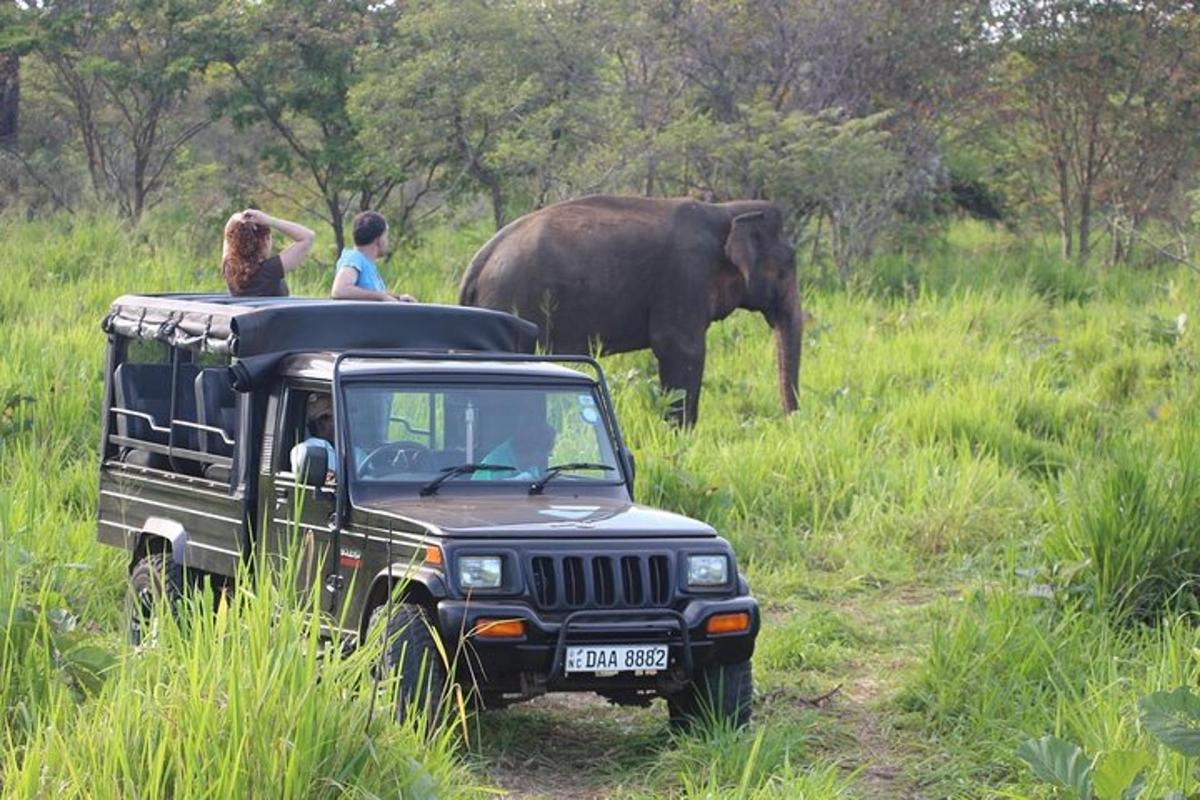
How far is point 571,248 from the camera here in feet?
44.8

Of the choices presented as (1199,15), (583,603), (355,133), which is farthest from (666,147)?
(583,603)

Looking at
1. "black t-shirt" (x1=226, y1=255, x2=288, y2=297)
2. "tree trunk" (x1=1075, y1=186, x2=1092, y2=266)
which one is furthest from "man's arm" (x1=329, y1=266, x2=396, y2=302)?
"tree trunk" (x1=1075, y1=186, x2=1092, y2=266)

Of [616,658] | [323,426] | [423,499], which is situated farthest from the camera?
[323,426]

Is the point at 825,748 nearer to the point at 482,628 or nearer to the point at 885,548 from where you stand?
the point at 482,628

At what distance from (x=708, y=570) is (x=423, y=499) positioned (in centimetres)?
101

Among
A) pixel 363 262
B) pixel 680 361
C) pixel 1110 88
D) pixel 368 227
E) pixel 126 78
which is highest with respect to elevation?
pixel 1110 88

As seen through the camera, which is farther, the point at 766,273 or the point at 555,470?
the point at 766,273

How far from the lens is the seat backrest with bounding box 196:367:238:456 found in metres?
7.80

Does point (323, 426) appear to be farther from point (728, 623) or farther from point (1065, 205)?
point (1065, 205)

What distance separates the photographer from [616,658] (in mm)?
6359

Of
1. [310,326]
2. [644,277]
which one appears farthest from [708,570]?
[644,277]

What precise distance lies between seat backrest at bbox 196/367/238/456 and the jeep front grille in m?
1.93

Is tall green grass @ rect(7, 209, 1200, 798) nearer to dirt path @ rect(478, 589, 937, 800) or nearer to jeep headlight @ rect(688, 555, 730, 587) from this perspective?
dirt path @ rect(478, 589, 937, 800)

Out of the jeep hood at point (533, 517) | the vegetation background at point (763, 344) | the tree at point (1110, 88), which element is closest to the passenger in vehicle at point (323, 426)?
the jeep hood at point (533, 517)
